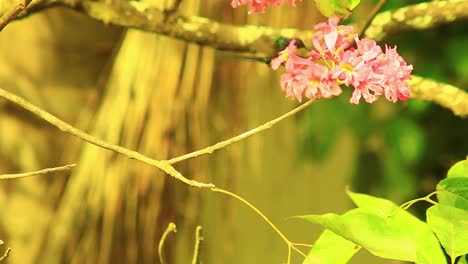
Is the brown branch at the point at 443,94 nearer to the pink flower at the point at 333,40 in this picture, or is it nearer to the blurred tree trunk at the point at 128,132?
the pink flower at the point at 333,40

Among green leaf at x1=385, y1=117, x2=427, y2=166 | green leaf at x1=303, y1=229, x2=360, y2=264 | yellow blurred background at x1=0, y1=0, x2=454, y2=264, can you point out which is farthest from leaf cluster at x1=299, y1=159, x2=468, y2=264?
green leaf at x1=385, y1=117, x2=427, y2=166

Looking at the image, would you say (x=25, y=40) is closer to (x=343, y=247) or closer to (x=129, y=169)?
(x=129, y=169)

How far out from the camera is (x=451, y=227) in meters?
0.69

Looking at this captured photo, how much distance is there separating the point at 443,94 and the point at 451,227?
0.27m

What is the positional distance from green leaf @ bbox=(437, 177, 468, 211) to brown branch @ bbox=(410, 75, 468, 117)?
0.21 m

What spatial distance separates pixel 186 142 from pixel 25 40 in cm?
33

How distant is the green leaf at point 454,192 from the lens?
2.33 feet

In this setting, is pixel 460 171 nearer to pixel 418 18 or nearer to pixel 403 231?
pixel 403 231

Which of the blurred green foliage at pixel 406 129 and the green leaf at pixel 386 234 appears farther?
the blurred green foliage at pixel 406 129

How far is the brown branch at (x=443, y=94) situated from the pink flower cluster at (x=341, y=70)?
0.80ft

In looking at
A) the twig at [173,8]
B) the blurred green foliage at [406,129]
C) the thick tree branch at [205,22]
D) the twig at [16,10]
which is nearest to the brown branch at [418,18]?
the thick tree branch at [205,22]

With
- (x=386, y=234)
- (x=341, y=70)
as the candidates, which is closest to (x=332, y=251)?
(x=386, y=234)

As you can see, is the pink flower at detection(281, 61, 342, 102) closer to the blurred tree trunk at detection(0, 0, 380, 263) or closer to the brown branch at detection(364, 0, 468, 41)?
the brown branch at detection(364, 0, 468, 41)

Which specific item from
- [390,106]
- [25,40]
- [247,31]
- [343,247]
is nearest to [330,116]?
[390,106]
